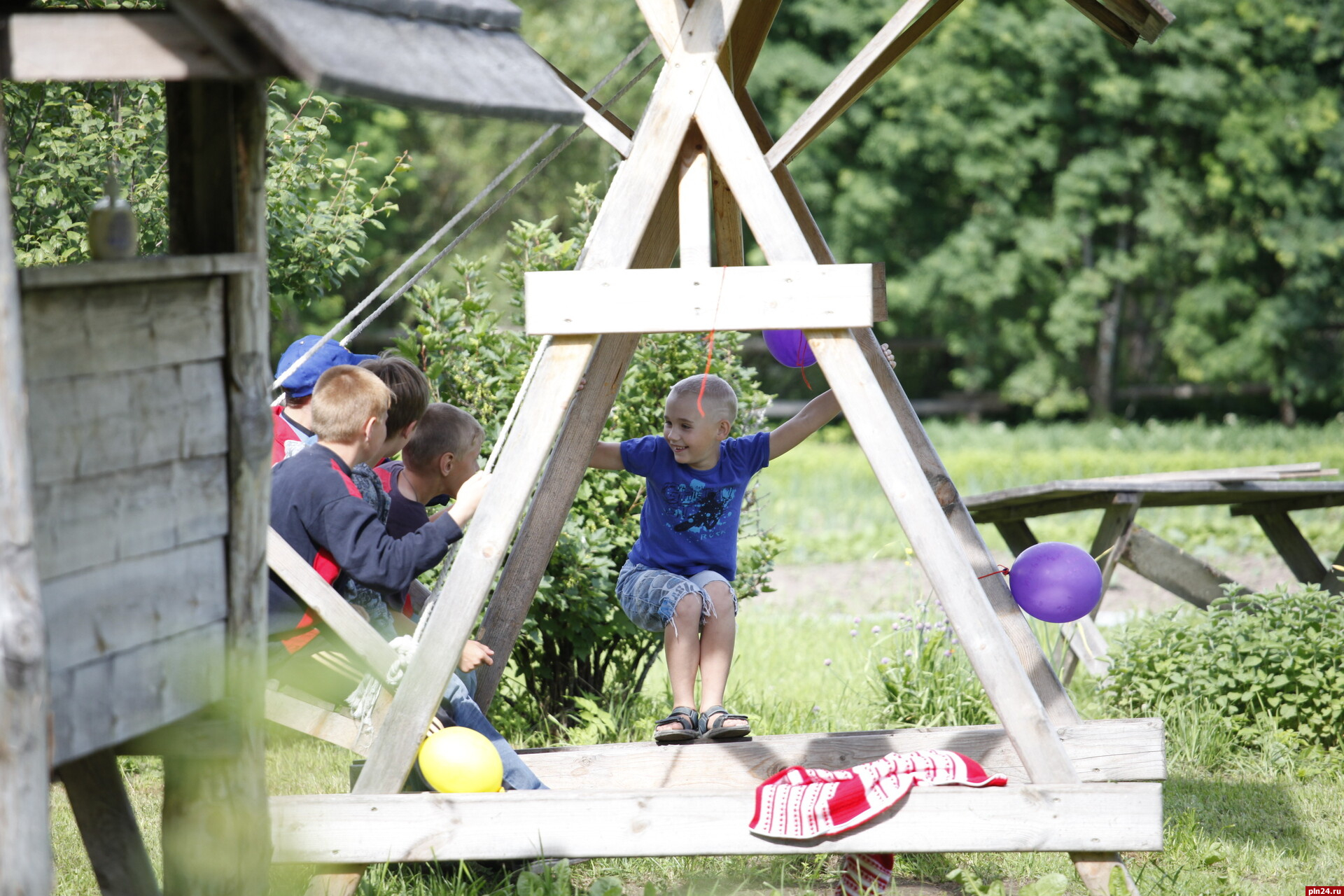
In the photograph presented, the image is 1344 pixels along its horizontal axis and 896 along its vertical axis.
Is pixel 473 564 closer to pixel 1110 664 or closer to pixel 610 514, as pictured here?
pixel 610 514

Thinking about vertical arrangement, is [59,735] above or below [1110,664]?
above

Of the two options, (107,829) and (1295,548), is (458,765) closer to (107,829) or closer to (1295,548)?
(107,829)

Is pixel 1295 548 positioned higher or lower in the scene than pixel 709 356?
lower

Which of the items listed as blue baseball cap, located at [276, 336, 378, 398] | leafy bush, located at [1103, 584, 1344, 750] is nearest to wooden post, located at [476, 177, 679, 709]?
blue baseball cap, located at [276, 336, 378, 398]

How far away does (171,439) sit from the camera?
1995mm

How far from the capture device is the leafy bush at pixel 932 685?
447 centimetres

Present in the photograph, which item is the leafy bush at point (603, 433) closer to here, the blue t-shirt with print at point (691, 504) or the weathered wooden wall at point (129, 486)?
the blue t-shirt with print at point (691, 504)

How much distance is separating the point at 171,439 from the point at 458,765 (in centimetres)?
119

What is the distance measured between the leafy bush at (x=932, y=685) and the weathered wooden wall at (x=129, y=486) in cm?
299

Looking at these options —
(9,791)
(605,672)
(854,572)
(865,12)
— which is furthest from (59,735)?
(865,12)

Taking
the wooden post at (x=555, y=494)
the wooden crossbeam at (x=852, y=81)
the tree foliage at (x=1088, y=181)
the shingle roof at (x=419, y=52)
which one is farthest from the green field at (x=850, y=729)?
the tree foliage at (x=1088, y=181)

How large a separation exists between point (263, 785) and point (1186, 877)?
7.95 feet

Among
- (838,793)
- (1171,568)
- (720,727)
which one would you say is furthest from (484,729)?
(1171,568)

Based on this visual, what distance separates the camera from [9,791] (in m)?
1.57
